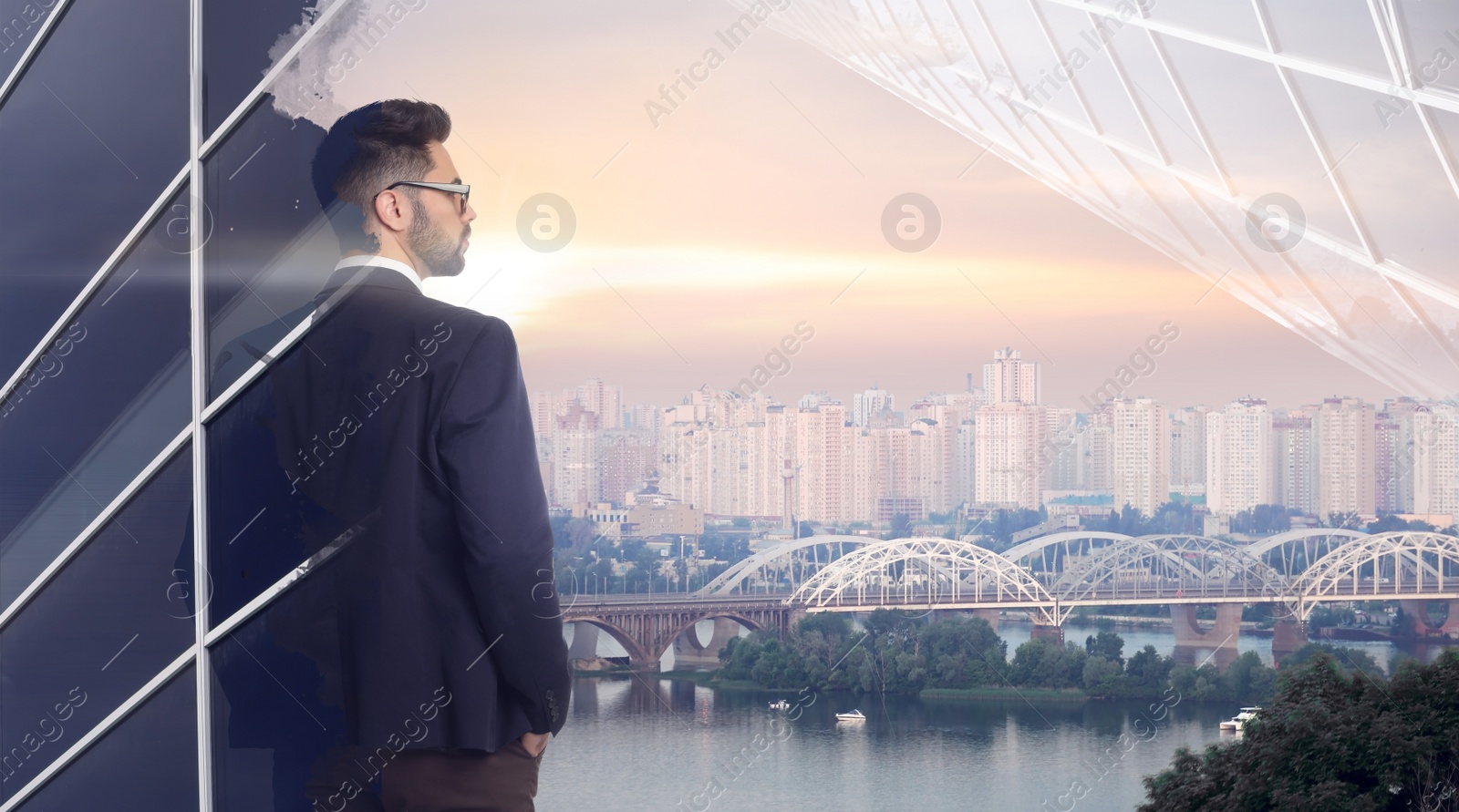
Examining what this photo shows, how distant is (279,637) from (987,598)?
12.7 meters

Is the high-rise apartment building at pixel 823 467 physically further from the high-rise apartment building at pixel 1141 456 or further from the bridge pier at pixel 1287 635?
the bridge pier at pixel 1287 635

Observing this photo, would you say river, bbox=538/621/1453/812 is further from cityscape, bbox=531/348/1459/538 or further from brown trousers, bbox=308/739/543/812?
brown trousers, bbox=308/739/543/812

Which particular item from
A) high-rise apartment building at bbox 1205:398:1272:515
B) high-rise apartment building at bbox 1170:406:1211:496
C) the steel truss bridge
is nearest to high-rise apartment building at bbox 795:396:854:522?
the steel truss bridge

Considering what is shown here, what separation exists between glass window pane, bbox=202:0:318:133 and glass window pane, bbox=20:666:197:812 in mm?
1358

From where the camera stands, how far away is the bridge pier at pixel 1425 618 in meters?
9.75

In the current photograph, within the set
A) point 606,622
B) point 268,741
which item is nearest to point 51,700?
point 268,741

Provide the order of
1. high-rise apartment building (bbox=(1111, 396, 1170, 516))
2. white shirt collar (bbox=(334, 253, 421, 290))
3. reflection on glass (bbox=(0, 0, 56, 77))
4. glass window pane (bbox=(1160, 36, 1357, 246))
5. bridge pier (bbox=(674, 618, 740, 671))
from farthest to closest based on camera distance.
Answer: high-rise apartment building (bbox=(1111, 396, 1170, 516))
bridge pier (bbox=(674, 618, 740, 671))
glass window pane (bbox=(1160, 36, 1357, 246))
reflection on glass (bbox=(0, 0, 56, 77))
white shirt collar (bbox=(334, 253, 421, 290))

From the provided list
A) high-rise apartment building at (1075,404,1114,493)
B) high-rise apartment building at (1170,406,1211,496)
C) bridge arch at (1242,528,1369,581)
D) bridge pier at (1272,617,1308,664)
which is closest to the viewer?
bridge arch at (1242,528,1369,581)

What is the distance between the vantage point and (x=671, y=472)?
48.6 ft

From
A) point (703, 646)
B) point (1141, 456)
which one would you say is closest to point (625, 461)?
point (703, 646)

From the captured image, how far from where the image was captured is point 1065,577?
13461 mm

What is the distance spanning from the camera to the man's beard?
1941mm

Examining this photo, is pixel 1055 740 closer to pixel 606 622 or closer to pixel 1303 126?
pixel 606 622

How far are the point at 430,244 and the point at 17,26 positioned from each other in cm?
187
